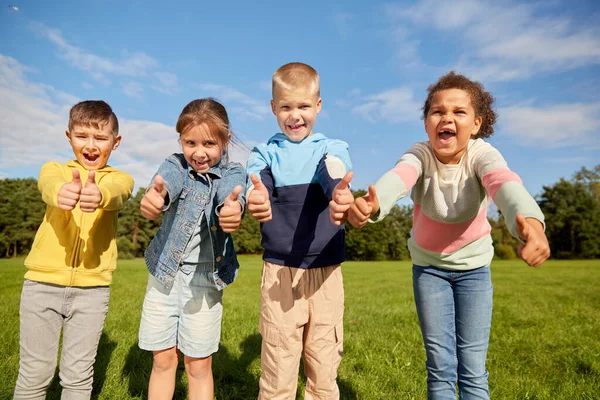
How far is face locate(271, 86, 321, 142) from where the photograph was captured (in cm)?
293

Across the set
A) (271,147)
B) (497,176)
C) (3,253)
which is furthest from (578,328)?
(3,253)

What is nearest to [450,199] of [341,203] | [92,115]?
[341,203]

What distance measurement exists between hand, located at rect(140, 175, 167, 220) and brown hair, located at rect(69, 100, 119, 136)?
93cm

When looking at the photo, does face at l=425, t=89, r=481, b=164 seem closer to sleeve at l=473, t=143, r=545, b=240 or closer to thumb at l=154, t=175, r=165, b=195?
sleeve at l=473, t=143, r=545, b=240

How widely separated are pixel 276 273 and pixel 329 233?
48 centimetres

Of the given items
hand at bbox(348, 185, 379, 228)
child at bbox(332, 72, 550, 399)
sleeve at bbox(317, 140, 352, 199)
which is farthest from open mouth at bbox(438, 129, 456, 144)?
hand at bbox(348, 185, 379, 228)

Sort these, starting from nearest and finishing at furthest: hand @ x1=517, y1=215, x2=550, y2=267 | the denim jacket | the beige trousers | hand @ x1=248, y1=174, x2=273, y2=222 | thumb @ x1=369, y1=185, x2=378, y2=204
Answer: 1. hand @ x1=517, y1=215, x2=550, y2=267
2. thumb @ x1=369, y1=185, x2=378, y2=204
3. hand @ x1=248, y1=174, x2=273, y2=222
4. the beige trousers
5. the denim jacket

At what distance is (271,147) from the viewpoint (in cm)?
305

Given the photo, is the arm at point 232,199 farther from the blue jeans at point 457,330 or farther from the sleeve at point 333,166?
the blue jeans at point 457,330

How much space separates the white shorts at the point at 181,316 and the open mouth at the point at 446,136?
6.33 ft

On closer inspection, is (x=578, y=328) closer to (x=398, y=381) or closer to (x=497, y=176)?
(x=398, y=381)

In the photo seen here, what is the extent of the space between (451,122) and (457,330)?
57.7 inches

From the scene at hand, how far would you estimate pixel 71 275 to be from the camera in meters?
2.99

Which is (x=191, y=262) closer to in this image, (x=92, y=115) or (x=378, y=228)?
(x=92, y=115)
